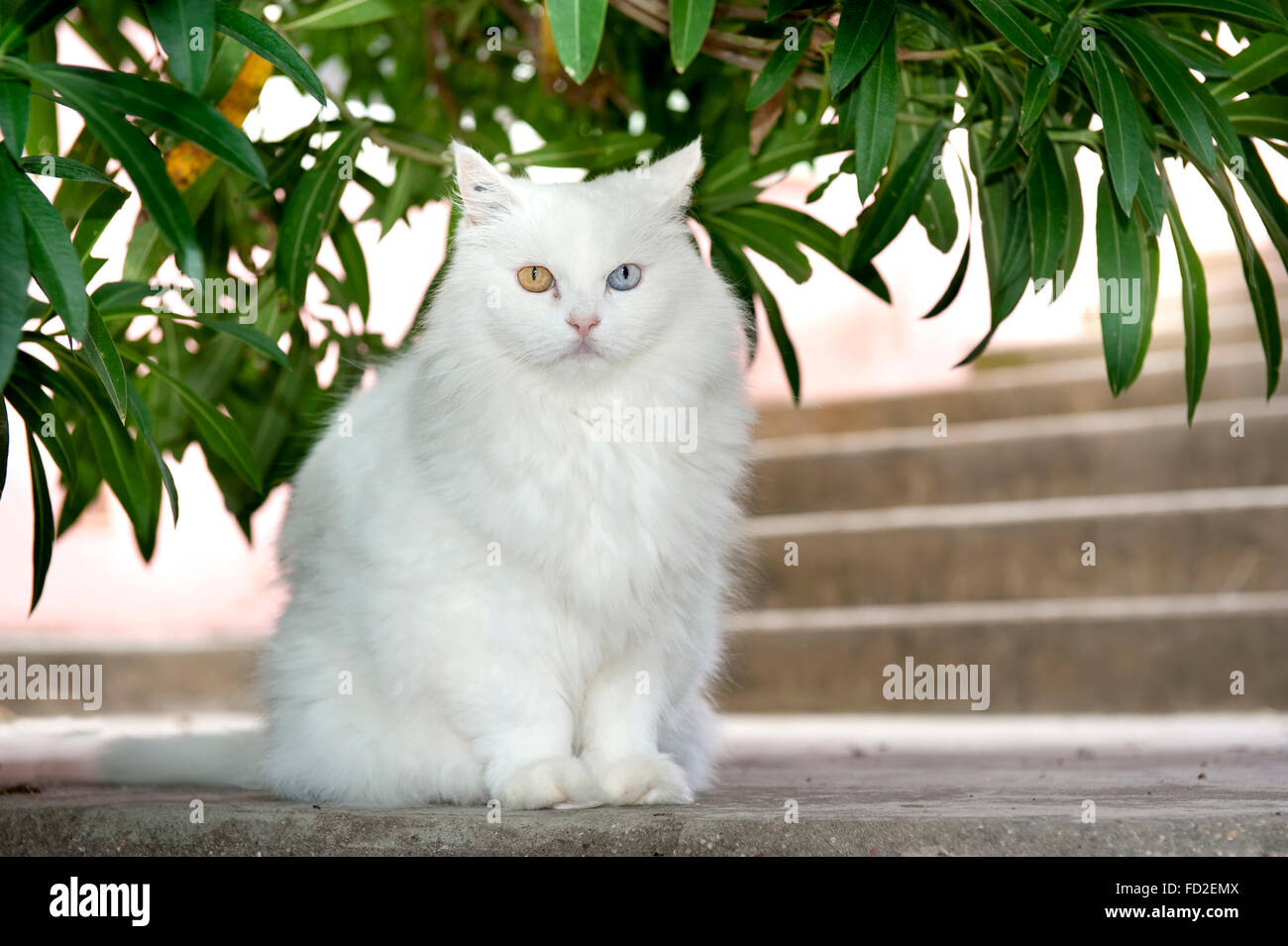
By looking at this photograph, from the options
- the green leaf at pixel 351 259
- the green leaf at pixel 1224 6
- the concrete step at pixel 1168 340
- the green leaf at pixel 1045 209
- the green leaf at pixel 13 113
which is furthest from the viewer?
the concrete step at pixel 1168 340

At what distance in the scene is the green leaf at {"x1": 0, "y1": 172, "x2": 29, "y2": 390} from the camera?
1.22 meters

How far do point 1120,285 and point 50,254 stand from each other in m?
1.50

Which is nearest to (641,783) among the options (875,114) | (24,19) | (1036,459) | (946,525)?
(875,114)

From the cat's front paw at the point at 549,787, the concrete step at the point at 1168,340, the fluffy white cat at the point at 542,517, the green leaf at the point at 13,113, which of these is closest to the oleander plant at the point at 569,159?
the green leaf at the point at 13,113

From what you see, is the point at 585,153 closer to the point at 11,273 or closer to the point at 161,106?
the point at 161,106

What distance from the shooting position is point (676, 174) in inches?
75.5

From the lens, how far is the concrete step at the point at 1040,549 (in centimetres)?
427

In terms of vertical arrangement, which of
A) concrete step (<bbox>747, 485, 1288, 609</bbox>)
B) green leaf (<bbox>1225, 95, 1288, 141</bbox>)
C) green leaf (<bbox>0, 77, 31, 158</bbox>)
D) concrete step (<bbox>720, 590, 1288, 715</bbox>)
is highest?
green leaf (<bbox>1225, 95, 1288, 141</bbox>)

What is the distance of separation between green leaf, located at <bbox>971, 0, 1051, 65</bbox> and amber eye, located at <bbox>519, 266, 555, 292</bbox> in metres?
0.67

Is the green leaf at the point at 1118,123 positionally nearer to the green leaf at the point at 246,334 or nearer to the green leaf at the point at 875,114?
the green leaf at the point at 875,114

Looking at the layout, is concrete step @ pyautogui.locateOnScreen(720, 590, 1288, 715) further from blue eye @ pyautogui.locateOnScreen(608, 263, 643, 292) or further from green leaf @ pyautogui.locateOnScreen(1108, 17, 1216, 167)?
green leaf @ pyautogui.locateOnScreen(1108, 17, 1216, 167)

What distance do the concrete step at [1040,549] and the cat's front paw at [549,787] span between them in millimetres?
2660

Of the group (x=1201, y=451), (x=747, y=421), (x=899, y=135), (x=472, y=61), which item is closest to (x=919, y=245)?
(x=1201, y=451)

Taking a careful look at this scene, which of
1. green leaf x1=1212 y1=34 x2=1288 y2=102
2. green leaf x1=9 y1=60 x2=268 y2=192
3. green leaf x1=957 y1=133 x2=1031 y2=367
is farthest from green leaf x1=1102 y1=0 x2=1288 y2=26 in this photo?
green leaf x1=9 y1=60 x2=268 y2=192
